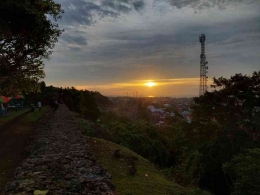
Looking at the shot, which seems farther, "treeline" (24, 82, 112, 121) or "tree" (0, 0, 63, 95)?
"treeline" (24, 82, 112, 121)

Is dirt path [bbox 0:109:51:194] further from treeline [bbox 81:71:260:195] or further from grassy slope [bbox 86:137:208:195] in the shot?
treeline [bbox 81:71:260:195]

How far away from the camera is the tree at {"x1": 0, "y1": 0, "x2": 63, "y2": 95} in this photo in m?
15.0

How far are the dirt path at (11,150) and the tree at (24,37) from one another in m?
3.74

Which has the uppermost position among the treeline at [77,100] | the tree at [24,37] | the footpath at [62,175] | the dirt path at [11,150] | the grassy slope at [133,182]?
the tree at [24,37]

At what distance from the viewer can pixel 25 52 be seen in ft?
60.1

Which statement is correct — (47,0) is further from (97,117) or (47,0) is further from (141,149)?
(97,117)

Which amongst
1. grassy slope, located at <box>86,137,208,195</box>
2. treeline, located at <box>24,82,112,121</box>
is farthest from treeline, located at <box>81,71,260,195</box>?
treeline, located at <box>24,82,112,121</box>

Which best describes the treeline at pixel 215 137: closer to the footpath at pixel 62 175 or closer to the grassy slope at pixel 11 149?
the grassy slope at pixel 11 149

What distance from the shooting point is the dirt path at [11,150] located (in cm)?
923

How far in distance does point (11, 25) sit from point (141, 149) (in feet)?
47.1

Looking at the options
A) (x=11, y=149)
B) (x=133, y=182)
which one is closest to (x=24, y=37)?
(x=11, y=149)

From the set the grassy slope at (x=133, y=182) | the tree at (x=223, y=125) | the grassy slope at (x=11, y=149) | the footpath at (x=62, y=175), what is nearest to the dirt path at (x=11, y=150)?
the grassy slope at (x=11, y=149)

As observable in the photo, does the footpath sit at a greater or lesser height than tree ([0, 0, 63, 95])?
lesser

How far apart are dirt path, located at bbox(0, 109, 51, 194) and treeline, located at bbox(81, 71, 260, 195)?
178 inches
